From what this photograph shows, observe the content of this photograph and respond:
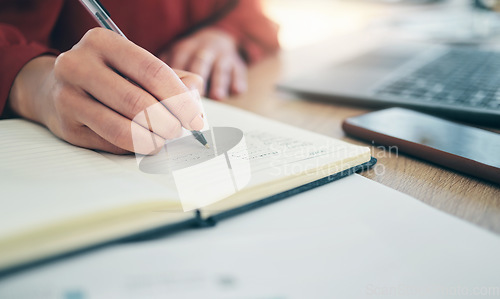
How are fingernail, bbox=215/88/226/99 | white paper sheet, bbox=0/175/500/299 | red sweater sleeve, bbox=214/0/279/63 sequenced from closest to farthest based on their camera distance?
white paper sheet, bbox=0/175/500/299
fingernail, bbox=215/88/226/99
red sweater sleeve, bbox=214/0/279/63

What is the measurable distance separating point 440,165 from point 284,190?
0.15m

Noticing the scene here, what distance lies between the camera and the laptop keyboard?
0.45m

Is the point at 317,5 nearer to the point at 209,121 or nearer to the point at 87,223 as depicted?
the point at 209,121

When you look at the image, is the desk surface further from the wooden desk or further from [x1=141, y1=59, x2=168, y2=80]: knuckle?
[x1=141, y1=59, x2=168, y2=80]: knuckle

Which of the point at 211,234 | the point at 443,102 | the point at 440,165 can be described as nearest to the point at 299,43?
the point at 443,102

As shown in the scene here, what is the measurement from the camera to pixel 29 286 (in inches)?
7.9

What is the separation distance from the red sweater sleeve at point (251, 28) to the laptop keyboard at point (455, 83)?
13.2 inches

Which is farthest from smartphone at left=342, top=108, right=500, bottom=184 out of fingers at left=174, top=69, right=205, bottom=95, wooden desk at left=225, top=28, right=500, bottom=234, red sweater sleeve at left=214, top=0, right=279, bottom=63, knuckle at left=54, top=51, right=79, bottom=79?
red sweater sleeve at left=214, top=0, right=279, bottom=63

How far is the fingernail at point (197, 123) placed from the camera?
322mm

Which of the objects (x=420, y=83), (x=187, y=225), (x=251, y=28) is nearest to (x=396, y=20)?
(x=251, y=28)

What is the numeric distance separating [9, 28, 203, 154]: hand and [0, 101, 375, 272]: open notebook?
0.02 metres

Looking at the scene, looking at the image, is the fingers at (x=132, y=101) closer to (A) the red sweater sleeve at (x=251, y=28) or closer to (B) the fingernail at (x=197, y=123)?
(B) the fingernail at (x=197, y=123)

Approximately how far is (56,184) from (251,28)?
0.65 metres

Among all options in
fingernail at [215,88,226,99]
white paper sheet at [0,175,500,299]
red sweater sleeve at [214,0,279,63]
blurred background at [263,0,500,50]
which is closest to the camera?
white paper sheet at [0,175,500,299]
